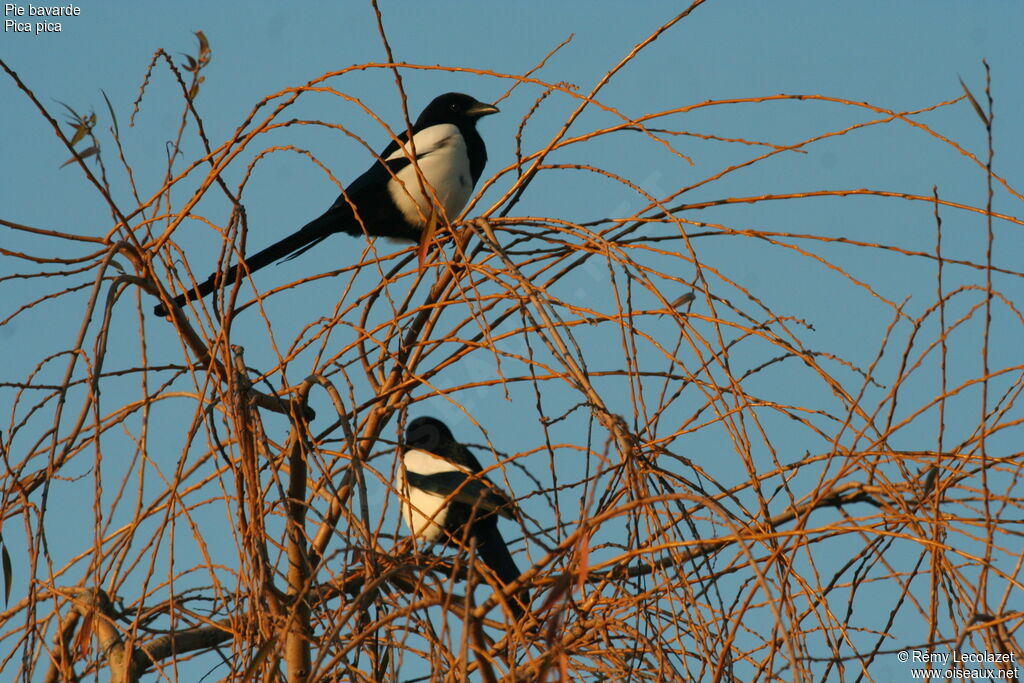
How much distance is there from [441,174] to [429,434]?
0.92 m

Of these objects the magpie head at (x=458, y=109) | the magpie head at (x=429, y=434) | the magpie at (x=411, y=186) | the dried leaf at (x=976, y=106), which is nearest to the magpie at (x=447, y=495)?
the magpie head at (x=429, y=434)

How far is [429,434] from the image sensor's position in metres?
4.14

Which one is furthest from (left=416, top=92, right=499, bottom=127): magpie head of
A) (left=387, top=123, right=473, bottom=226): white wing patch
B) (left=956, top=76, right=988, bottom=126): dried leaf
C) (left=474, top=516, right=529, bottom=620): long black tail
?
(left=956, top=76, right=988, bottom=126): dried leaf

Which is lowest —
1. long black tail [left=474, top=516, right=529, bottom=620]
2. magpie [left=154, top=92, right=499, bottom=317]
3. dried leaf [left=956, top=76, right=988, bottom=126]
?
dried leaf [left=956, top=76, right=988, bottom=126]

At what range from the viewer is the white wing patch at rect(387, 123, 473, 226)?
3.99m

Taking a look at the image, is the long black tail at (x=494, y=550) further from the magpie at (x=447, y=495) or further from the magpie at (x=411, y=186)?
the magpie at (x=411, y=186)

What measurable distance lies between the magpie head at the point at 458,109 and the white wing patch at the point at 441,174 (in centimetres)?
19

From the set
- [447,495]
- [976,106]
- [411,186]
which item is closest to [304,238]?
[411,186]

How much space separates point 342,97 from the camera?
1.67 m

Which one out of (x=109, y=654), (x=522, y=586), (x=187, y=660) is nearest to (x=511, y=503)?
(x=522, y=586)

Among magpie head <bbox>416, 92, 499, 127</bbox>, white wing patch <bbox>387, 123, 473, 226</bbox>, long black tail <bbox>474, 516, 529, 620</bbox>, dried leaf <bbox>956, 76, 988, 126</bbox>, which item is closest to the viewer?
dried leaf <bbox>956, 76, 988, 126</bbox>

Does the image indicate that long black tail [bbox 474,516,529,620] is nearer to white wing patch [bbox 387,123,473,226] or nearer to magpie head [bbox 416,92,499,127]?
white wing patch [bbox 387,123,473,226]

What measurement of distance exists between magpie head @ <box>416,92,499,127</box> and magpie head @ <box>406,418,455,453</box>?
1.13 metres

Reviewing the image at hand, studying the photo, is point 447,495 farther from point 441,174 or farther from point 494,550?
point 441,174
